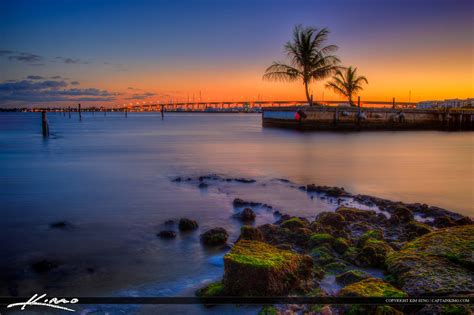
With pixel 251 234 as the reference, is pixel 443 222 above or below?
below

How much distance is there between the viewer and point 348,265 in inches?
178

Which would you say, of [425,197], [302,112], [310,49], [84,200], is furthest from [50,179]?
[310,49]

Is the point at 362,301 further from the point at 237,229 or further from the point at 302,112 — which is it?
the point at 302,112

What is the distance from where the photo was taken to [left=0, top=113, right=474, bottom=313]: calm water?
4605 millimetres

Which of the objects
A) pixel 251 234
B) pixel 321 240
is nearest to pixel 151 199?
pixel 251 234

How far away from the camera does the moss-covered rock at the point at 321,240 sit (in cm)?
500

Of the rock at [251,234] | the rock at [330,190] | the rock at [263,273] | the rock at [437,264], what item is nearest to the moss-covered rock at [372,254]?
the rock at [437,264]

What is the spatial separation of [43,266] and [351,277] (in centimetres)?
385

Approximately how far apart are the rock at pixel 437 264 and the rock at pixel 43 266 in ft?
13.9

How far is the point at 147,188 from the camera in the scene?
10.0 meters

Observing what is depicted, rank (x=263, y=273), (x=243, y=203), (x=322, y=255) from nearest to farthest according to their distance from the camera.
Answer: (x=263, y=273)
(x=322, y=255)
(x=243, y=203)

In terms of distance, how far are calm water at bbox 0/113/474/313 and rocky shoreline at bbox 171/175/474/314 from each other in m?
0.43

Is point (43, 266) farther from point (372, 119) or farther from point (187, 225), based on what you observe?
point (372, 119)

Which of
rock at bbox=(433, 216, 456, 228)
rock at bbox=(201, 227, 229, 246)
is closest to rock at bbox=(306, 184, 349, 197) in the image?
rock at bbox=(433, 216, 456, 228)
